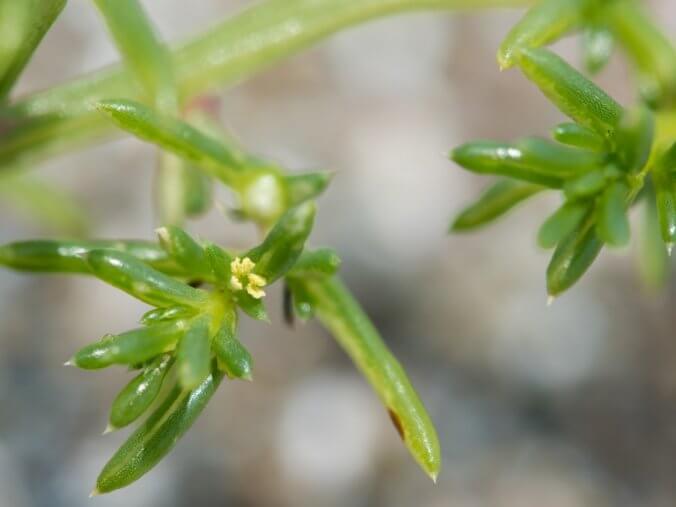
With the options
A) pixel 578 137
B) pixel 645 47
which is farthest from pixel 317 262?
pixel 645 47

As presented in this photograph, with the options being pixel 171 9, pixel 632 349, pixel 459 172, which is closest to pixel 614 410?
pixel 632 349

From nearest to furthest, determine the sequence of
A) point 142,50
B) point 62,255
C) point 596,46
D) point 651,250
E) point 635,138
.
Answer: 1. point 635,138
2. point 62,255
3. point 142,50
4. point 596,46
5. point 651,250

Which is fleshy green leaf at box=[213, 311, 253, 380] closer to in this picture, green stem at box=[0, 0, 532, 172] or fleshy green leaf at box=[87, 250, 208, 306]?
fleshy green leaf at box=[87, 250, 208, 306]

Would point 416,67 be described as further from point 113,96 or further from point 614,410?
point 113,96

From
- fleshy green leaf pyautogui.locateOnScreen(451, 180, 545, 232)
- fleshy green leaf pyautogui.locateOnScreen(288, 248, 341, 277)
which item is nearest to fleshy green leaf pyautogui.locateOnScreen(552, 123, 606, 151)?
fleshy green leaf pyautogui.locateOnScreen(451, 180, 545, 232)

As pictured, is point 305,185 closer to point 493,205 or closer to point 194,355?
point 493,205
